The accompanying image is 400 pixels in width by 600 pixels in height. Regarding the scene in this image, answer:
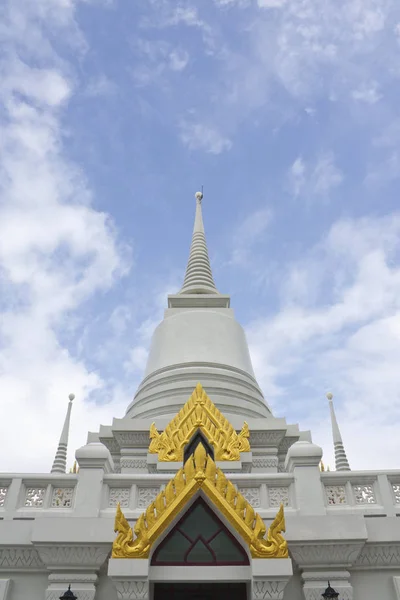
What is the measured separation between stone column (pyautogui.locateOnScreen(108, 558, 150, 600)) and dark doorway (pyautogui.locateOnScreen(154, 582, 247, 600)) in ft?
3.94

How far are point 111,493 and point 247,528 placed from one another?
241 centimetres

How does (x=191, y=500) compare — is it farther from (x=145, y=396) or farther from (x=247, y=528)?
(x=145, y=396)

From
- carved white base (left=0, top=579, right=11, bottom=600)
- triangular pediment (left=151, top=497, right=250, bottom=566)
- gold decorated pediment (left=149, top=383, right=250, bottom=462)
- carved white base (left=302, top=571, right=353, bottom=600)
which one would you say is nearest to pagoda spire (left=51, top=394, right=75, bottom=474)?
gold decorated pediment (left=149, top=383, right=250, bottom=462)

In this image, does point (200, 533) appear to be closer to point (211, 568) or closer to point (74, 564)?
point (211, 568)

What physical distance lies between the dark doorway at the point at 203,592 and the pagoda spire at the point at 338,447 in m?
10.4

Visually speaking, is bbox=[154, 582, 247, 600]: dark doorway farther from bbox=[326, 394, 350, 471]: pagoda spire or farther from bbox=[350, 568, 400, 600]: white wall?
bbox=[326, 394, 350, 471]: pagoda spire

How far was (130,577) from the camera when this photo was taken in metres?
7.16

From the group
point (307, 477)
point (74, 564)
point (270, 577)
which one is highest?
point (307, 477)

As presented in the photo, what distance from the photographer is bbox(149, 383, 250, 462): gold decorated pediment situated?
457 inches

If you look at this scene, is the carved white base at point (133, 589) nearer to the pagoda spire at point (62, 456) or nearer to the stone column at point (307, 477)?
→ the stone column at point (307, 477)

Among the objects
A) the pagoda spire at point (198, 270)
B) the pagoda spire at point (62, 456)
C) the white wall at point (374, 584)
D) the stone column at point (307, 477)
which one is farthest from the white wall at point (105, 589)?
the pagoda spire at point (198, 270)

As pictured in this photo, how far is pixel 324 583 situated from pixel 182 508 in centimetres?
237

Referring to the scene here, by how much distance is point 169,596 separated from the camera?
8352 millimetres

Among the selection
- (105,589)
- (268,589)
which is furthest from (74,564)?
(268,589)
